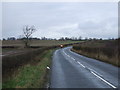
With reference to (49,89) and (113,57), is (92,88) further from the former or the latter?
(113,57)

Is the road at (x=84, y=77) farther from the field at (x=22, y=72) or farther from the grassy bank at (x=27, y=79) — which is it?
the field at (x=22, y=72)

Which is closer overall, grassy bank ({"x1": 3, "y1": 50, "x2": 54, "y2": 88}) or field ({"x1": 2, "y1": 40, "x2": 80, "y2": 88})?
grassy bank ({"x1": 3, "y1": 50, "x2": 54, "y2": 88})

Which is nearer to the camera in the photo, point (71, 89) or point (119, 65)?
point (71, 89)

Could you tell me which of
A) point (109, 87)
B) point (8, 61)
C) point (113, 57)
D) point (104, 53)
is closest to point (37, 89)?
point (109, 87)

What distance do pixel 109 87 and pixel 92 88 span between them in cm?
97

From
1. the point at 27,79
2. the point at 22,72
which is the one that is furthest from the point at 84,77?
the point at 22,72

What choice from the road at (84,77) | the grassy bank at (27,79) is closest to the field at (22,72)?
the grassy bank at (27,79)

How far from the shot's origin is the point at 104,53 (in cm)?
3931

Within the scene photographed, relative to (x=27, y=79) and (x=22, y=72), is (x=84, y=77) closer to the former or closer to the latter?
(x=27, y=79)

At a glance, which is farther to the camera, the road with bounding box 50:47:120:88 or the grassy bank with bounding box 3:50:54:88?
the road with bounding box 50:47:120:88

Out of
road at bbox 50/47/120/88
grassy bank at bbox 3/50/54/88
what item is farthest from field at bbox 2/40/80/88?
road at bbox 50/47/120/88

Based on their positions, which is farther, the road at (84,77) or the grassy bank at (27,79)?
the road at (84,77)

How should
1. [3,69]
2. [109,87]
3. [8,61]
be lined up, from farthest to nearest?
[8,61] → [3,69] → [109,87]

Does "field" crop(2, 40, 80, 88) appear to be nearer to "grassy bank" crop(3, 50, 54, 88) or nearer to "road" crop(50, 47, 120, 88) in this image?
"grassy bank" crop(3, 50, 54, 88)
